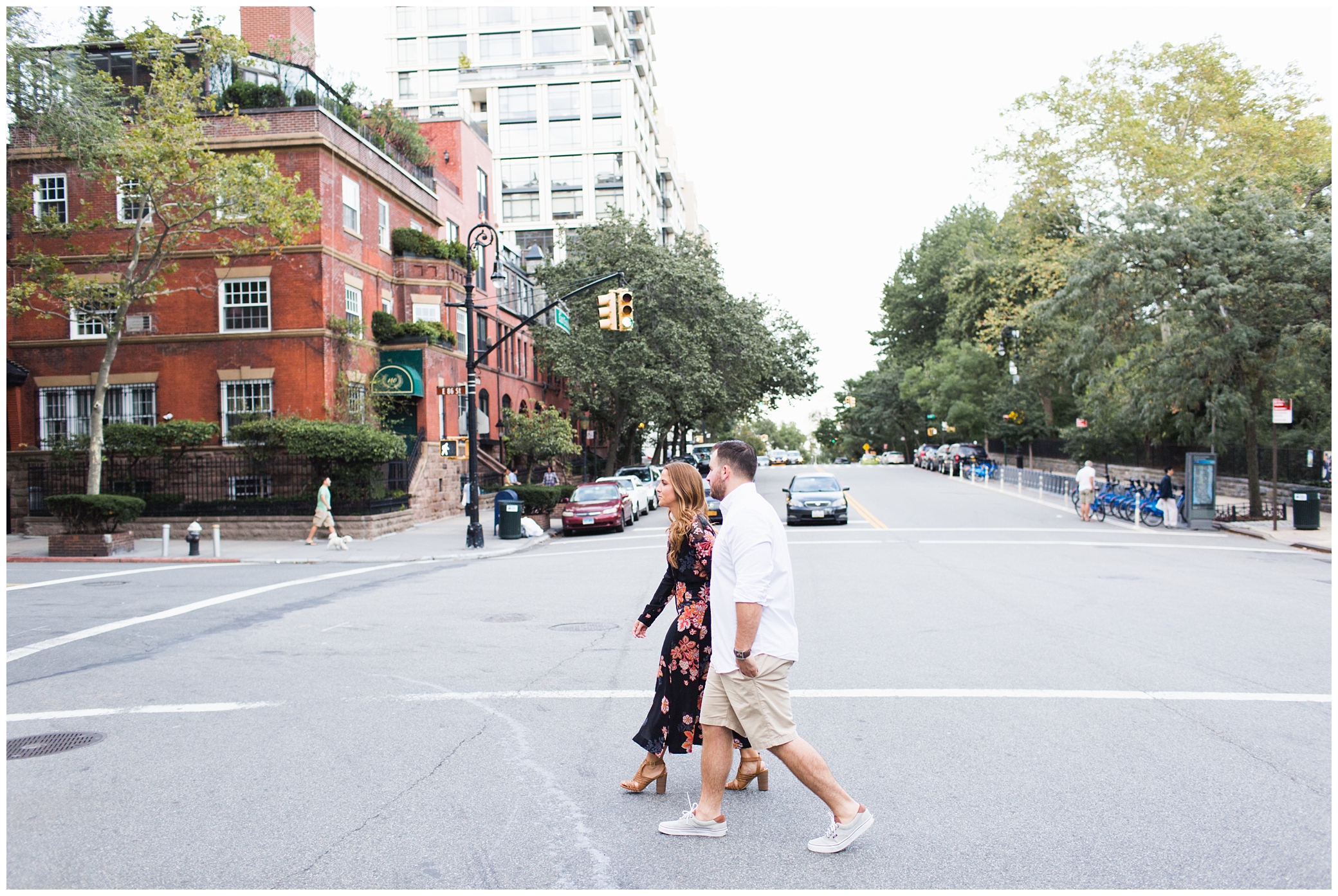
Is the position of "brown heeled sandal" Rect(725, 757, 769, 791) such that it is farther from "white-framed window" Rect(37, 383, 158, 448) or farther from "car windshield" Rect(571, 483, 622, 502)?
"white-framed window" Rect(37, 383, 158, 448)

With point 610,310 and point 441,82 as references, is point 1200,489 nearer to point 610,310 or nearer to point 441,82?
point 610,310

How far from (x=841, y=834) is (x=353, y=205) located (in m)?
27.9

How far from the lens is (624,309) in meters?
19.7

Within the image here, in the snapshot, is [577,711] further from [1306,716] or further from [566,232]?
[566,232]

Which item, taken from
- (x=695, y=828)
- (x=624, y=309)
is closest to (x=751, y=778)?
(x=695, y=828)

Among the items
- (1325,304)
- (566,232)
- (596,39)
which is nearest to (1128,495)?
(1325,304)

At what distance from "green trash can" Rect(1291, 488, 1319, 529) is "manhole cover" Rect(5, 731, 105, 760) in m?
24.4

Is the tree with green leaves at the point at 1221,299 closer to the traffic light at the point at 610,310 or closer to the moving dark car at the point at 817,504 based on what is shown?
the moving dark car at the point at 817,504

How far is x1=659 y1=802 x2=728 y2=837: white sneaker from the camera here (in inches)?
185

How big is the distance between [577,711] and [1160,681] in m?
4.71

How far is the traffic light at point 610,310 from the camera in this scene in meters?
20.0

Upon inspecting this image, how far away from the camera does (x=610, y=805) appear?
5.15 metres

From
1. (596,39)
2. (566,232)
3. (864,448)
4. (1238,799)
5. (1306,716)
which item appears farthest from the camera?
(864,448)

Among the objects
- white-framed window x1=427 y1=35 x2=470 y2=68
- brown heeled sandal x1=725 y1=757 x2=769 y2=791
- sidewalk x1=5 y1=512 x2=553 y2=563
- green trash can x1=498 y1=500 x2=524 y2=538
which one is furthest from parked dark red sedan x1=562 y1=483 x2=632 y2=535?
white-framed window x1=427 y1=35 x2=470 y2=68
